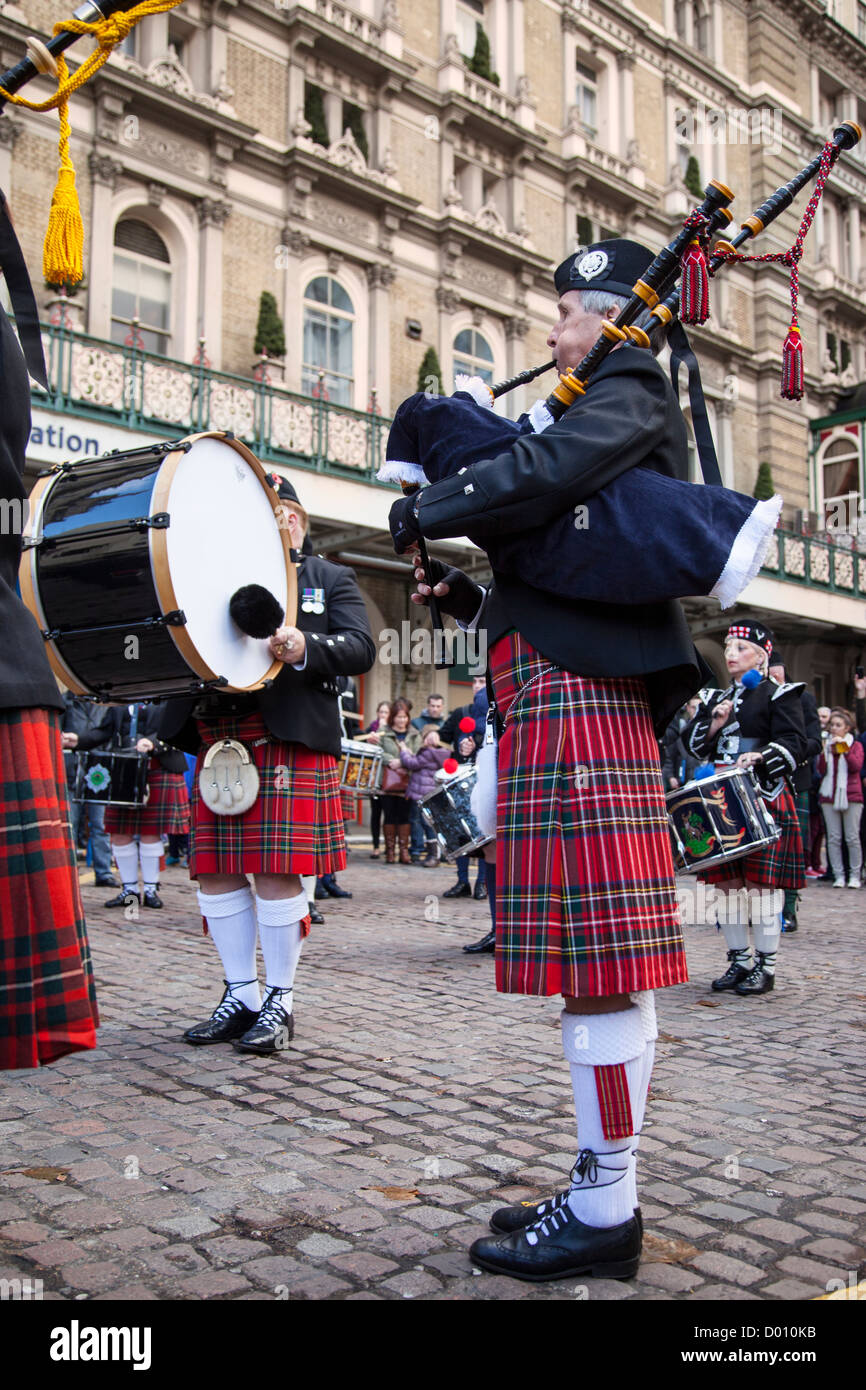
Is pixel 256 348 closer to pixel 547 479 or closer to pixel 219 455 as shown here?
pixel 219 455

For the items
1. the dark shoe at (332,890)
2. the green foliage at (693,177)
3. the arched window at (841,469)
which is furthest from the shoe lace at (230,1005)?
the arched window at (841,469)

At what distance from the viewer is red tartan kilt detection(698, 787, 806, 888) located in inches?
221

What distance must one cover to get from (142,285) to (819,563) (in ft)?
49.4

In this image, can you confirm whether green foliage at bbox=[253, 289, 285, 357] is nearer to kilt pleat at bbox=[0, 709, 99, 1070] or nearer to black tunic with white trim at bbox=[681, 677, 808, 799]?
black tunic with white trim at bbox=[681, 677, 808, 799]

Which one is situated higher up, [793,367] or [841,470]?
[841,470]

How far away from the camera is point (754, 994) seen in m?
5.47

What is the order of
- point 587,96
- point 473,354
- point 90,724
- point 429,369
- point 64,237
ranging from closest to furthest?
point 64,237 < point 90,724 < point 429,369 < point 473,354 < point 587,96

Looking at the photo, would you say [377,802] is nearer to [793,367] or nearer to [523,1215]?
[793,367]

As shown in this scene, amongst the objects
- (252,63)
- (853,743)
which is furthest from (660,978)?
(252,63)

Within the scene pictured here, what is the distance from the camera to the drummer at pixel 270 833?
3924 millimetres

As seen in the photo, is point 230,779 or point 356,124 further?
point 356,124

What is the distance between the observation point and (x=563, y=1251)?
215 cm

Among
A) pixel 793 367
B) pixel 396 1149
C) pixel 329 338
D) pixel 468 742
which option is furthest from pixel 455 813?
pixel 329 338

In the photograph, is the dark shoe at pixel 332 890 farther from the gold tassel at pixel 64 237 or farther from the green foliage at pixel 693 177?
the green foliage at pixel 693 177
